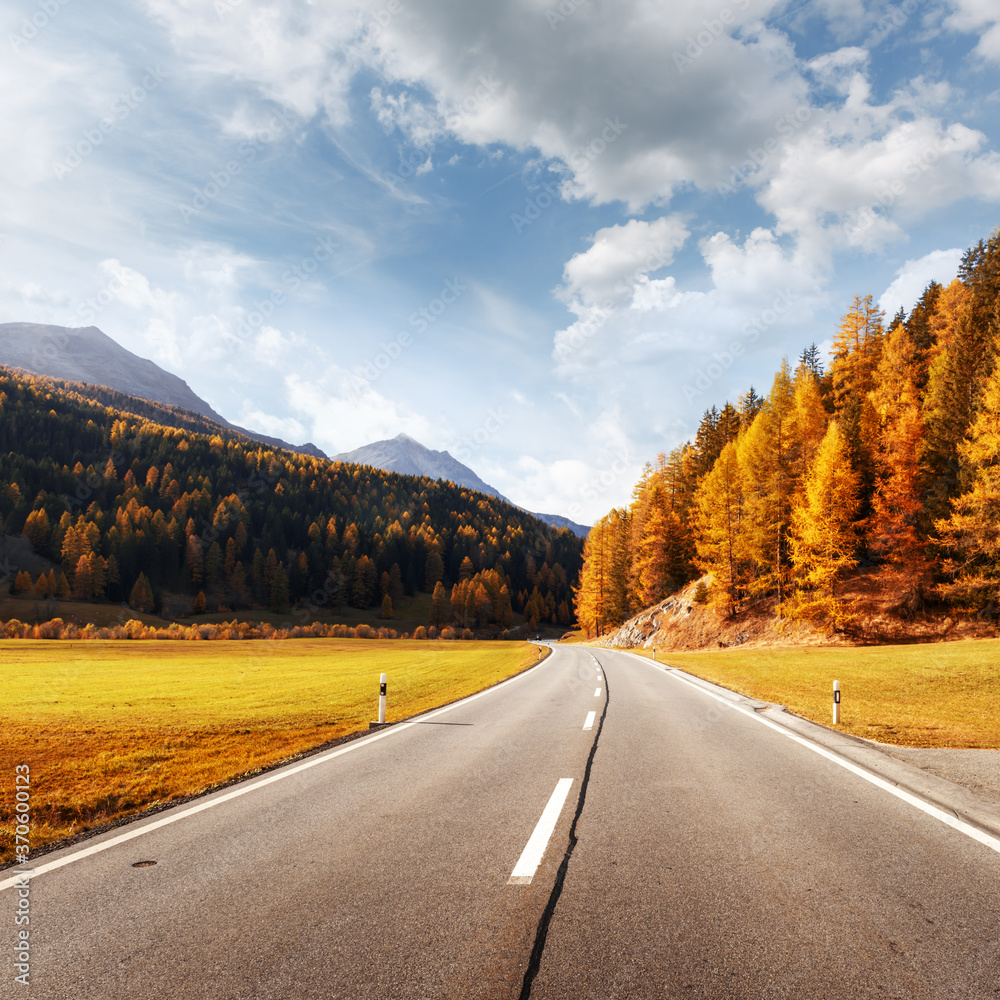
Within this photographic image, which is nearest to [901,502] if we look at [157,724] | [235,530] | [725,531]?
[725,531]

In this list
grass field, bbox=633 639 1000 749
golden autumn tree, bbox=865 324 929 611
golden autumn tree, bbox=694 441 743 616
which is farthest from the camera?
golden autumn tree, bbox=694 441 743 616

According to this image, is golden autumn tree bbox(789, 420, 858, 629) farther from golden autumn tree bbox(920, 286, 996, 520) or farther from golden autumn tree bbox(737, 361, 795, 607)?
golden autumn tree bbox(920, 286, 996, 520)

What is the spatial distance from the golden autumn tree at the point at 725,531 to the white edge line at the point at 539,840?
116ft

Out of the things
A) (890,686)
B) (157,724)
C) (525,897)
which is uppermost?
(525,897)

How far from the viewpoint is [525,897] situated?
3.88 metres

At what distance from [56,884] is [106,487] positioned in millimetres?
150119

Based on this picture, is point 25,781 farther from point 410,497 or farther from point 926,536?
point 410,497

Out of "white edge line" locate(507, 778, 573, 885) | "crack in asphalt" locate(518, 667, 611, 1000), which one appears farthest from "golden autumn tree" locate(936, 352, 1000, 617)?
"white edge line" locate(507, 778, 573, 885)

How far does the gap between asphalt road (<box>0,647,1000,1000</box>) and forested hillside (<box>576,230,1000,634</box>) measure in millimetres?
27221

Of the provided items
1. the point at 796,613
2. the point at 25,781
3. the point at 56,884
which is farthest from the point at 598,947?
the point at 796,613

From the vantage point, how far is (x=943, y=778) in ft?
23.2

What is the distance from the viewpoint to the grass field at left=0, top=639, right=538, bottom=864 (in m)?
7.21

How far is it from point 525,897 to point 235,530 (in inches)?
5251

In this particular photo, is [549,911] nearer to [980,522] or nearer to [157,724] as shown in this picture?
[157,724]
